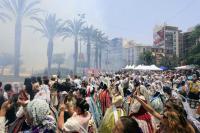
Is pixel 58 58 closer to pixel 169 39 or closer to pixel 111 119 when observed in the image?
pixel 169 39

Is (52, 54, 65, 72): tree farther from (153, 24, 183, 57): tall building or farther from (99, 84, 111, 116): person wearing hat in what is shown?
(99, 84, 111, 116): person wearing hat

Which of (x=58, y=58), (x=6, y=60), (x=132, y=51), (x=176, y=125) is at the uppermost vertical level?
(x=132, y=51)

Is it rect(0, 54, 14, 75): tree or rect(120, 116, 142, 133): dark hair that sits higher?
rect(0, 54, 14, 75): tree

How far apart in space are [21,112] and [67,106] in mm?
1225

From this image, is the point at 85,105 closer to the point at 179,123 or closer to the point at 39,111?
the point at 39,111

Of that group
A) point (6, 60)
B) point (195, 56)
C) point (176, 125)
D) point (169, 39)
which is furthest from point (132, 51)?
point (176, 125)

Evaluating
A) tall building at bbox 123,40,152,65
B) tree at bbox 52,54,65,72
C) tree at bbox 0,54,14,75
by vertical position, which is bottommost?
tree at bbox 0,54,14,75

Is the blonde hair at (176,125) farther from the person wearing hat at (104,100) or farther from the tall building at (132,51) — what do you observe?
the tall building at (132,51)

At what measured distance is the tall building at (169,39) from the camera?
149 metres

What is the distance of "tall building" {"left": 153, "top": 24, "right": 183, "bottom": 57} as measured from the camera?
14929 cm

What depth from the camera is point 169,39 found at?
521 feet

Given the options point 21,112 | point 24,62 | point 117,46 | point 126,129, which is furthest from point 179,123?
point 117,46

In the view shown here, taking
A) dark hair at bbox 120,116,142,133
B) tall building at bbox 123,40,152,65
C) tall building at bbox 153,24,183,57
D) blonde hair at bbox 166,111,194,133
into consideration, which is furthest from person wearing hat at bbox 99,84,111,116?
tall building at bbox 123,40,152,65

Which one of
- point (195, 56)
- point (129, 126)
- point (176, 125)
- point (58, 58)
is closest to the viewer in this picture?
point (129, 126)
